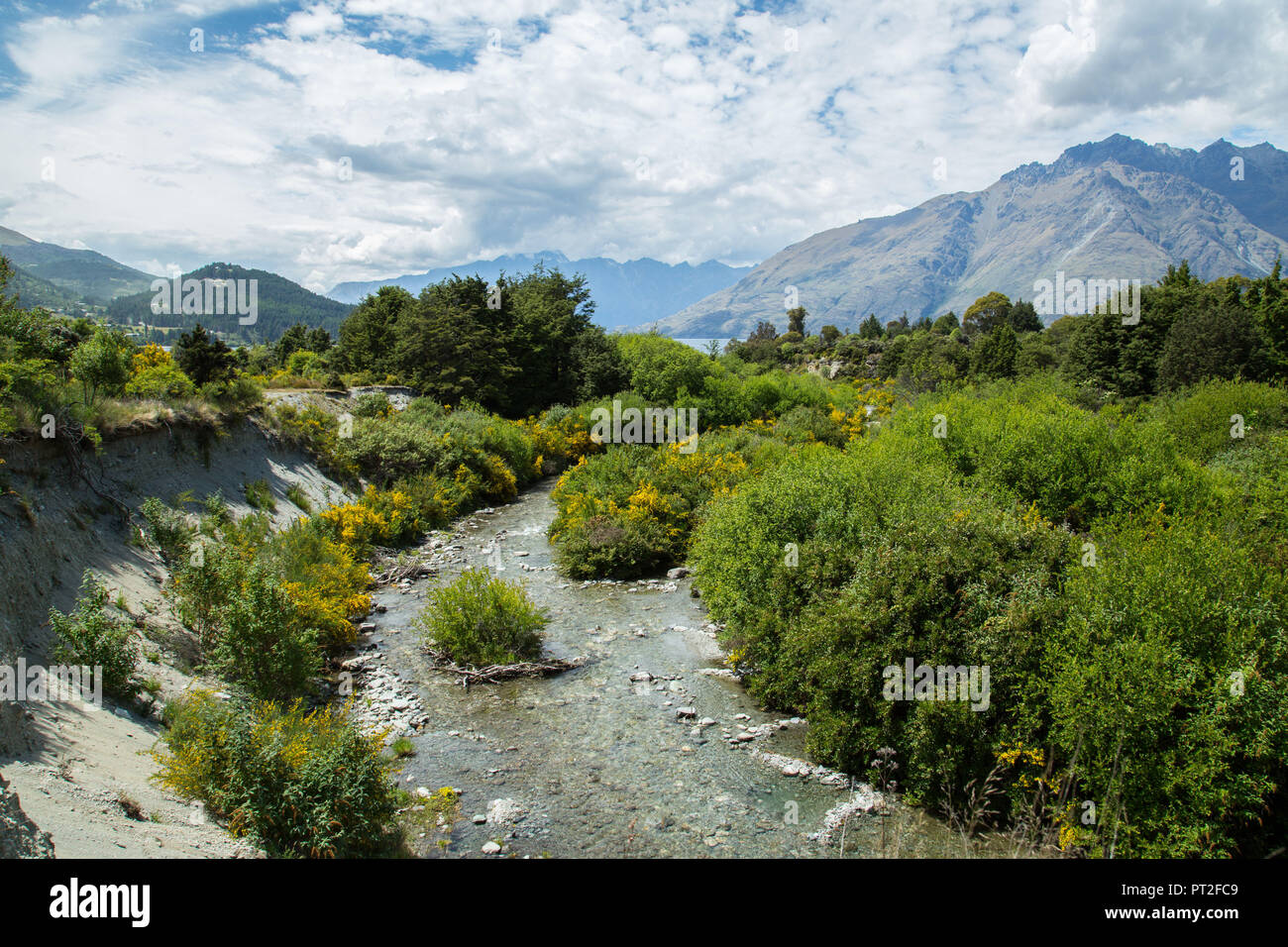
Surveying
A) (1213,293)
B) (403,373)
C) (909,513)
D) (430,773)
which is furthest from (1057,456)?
(1213,293)

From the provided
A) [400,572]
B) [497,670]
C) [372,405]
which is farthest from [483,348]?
[497,670]

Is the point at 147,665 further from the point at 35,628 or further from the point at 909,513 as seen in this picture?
the point at 909,513

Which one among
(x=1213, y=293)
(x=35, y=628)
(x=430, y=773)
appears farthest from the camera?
(x=1213, y=293)

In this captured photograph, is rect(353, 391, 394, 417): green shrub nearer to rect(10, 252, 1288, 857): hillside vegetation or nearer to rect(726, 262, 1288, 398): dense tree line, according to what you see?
rect(10, 252, 1288, 857): hillside vegetation

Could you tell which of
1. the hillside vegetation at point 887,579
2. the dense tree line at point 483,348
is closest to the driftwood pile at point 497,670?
the hillside vegetation at point 887,579

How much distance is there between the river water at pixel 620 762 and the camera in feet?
32.8

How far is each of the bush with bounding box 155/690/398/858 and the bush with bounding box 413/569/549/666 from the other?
21.0 feet

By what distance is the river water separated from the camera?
1001cm

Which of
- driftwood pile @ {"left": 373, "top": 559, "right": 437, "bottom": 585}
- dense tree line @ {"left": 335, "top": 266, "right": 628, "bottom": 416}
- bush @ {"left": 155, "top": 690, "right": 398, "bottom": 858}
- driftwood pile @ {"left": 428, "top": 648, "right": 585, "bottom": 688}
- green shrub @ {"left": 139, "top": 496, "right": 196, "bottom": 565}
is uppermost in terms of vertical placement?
dense tree line @ {"left": 335, "top": 266, "right": 628, "bottom": 416}

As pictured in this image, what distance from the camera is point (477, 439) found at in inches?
1374

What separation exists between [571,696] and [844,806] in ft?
20.2

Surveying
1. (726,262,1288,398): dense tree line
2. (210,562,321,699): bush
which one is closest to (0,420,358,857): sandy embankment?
(210,562,321,699): bush

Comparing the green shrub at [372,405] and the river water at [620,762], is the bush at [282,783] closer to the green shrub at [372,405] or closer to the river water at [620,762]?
the river water at [620,762]

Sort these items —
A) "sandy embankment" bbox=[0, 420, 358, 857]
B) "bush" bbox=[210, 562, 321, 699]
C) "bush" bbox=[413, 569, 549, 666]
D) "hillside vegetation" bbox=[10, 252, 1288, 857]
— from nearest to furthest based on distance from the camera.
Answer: "sandy embankment" bbox=[0, 420, 358, 857] < "hillside vegetation" bbox=[10, 252, 1288, 857] < "bush" bbox=[210, 562, 321, 699] < "bush" bbox=[413, 569, 549, 666]
